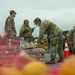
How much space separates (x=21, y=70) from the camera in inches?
38.5

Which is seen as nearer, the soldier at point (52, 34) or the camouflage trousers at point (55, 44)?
the soldier at point (52, 34)

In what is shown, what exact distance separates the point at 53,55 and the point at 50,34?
519 millimetres

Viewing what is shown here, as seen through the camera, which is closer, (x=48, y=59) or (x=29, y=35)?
(x=48, y=59)

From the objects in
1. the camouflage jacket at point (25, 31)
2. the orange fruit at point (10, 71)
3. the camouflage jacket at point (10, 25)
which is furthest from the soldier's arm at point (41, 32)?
the orange fruit at point (10, 71)

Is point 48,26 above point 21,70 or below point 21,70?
above

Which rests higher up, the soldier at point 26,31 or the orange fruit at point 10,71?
the soldier at point 26,31

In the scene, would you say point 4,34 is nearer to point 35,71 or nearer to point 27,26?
point 35,71

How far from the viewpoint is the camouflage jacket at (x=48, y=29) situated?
7.05 m

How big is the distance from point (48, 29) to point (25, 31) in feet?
11.2

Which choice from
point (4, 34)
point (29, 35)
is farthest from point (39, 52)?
point (29, 35)

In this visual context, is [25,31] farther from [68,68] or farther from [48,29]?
[68,68]

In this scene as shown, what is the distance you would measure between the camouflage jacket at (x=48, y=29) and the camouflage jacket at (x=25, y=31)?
3068mm

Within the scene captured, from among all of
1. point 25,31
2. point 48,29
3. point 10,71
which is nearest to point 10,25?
point 48,29

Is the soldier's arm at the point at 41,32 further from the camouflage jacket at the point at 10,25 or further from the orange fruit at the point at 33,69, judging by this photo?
the orange fruit at the point at 33,69
